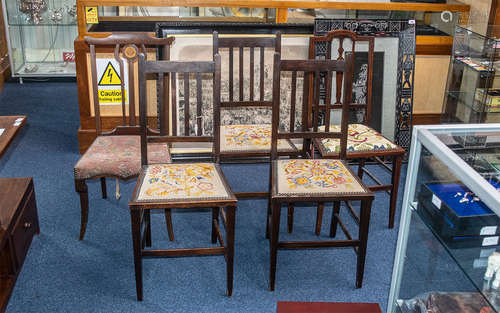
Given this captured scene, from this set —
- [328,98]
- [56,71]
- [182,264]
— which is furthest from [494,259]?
[56,71]

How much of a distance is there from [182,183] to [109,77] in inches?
61.7

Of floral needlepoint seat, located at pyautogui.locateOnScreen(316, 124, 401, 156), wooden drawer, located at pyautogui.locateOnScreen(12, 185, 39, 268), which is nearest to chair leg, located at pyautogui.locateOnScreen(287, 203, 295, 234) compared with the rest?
floral needlepoint seat, located at pyautogui.locateOnScreen(316, 124, 401, 156)

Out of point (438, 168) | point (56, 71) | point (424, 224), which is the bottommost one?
point (56, 71)

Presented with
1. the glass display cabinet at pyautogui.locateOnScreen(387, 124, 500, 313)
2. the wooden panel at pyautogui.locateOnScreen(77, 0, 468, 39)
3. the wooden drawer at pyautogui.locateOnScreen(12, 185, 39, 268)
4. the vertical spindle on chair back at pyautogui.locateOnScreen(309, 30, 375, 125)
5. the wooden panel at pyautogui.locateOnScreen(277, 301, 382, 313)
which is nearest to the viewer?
the glass display cabinet at pyautogui.locateOnScreen(387, 124, 500, 313)

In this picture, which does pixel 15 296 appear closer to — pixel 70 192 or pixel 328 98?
pixel 70 192

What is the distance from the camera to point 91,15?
146 inches

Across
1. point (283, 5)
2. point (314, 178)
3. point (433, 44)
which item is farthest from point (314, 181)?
point (433, 44)

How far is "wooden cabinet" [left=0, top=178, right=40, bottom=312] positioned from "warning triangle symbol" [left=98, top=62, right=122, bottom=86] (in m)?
1.04

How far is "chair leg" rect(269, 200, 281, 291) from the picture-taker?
2472 millimetres

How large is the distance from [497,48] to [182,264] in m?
2.28

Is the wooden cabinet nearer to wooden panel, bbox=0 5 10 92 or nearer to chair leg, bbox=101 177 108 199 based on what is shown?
chair leg, bbox=101 177 108 199

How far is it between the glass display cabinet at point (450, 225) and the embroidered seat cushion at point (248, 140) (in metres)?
1.25

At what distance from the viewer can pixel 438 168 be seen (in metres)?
1.61

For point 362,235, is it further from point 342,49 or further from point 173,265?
point 342,49
